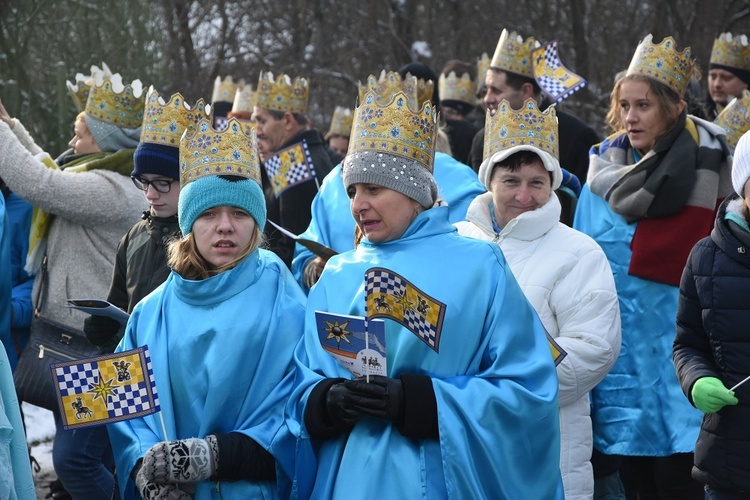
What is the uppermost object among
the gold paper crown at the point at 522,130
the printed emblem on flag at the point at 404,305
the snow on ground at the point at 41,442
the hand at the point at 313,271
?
the gold paper crown at the point at 522,130

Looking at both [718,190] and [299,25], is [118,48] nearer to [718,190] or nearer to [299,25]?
[299,25]

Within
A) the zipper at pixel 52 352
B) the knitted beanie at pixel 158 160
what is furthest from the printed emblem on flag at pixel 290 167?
the zipper at pixel 52 352

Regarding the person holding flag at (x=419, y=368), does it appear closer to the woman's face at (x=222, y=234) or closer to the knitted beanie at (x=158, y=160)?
the woman's face at (x=222, y=234)

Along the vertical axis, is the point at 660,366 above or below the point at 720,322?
below

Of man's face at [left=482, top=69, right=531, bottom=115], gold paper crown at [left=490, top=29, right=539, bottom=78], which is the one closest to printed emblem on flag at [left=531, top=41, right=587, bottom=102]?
gold paper crown at [left=490, top=29, right=539, bottom=78]

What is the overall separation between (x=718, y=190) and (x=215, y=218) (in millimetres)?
2719

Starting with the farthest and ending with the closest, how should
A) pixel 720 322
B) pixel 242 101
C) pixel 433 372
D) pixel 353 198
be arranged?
pixel 242 101, pixel 720 322, pixel 353 198, pixel 433 372

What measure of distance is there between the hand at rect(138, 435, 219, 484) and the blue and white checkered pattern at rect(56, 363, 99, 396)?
313mm

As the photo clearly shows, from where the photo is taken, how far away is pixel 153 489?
401cm

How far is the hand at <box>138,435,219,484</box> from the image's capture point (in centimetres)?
394

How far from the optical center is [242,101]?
9656 mm

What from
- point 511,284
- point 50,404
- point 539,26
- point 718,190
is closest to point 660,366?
point 718,190

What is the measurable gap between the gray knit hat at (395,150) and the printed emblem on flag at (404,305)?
431 millimetres

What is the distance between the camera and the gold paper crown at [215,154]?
4.51m
